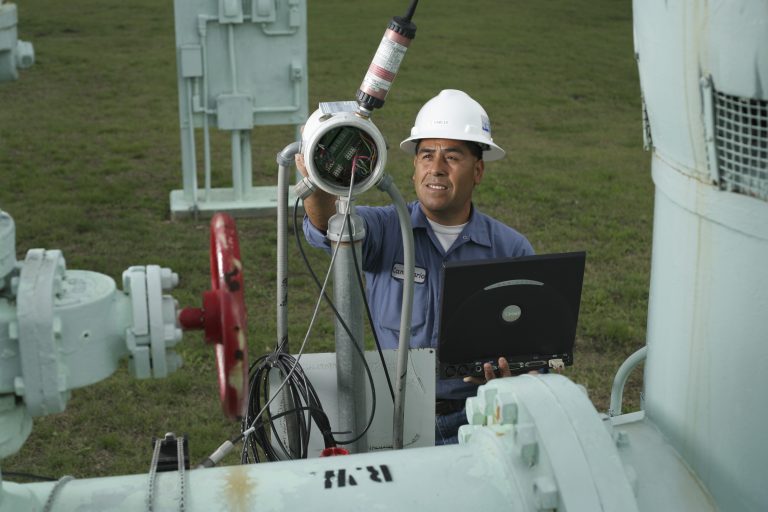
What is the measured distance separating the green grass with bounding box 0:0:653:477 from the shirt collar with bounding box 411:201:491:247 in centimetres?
154

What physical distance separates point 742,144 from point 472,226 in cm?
177

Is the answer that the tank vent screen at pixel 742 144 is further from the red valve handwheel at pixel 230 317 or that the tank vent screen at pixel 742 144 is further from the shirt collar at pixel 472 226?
the shirt collar at pixel 472 226

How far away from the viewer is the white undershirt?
10.8 feet

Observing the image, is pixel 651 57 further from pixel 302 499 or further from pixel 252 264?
pixel 252 264

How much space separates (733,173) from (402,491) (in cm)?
67

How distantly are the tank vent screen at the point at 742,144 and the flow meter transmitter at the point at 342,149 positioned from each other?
81 cm

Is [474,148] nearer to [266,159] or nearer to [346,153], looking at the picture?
[346,153]

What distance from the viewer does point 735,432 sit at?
1664 millimetres

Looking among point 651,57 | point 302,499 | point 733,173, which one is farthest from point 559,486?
point 651,57

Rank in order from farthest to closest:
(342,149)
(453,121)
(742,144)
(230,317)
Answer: (453,121) < (342,149) < (742,144) < (230,317)

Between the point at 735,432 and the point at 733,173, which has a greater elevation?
the point at 733,173

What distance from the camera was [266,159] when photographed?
880 centimetres

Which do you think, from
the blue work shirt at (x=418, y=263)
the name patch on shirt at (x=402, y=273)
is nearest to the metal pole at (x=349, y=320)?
the blue work shirt at (x=418, y=263)

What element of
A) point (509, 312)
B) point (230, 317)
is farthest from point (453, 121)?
point (230, 317)
